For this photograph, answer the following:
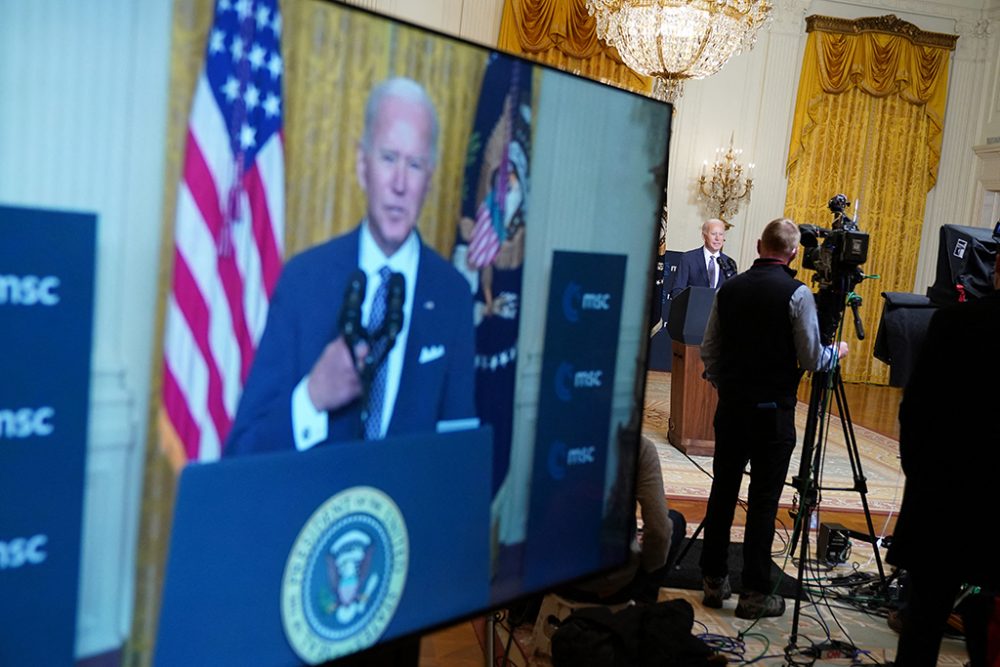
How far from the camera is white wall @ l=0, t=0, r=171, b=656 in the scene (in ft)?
3.21

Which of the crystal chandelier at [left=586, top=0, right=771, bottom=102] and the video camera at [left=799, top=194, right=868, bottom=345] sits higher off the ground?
the crystal chandelier at [left=586, top=0, right=771, bottom=102]

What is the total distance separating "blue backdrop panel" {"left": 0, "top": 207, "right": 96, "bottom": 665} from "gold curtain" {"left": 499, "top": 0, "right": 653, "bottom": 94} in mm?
11003

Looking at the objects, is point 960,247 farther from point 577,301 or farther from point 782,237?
point 577,301

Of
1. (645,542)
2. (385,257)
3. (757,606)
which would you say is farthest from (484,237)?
(757,606)

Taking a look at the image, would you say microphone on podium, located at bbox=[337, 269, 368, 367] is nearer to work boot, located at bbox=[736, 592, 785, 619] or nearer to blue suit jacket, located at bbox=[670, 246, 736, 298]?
work boot, located at bbox=[736, 592, 785, 619]

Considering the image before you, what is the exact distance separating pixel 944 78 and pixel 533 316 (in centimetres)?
1351

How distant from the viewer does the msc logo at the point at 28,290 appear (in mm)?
998

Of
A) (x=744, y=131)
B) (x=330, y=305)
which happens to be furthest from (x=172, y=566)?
(x=744, y=131)

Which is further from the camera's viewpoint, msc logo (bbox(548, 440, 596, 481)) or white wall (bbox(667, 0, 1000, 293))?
white wall (bbox(667, 0, 1000, 293))

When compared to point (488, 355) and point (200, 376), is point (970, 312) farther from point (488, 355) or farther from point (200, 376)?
point (200, 376)

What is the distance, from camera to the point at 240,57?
1.14 m

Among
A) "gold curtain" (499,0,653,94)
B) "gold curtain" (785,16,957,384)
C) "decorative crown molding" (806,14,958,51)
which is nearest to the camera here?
"gold curtain" (499,0,653,94)

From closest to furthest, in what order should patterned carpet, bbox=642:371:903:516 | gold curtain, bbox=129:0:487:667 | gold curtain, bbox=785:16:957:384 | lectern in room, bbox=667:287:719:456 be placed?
gold curtain, bbox=129:0:487:667, patterned carpet, bbox=642:371:903:516, lectern in room, bbox=667:287:719:456, gold curtain, bbox=785:16:957:384

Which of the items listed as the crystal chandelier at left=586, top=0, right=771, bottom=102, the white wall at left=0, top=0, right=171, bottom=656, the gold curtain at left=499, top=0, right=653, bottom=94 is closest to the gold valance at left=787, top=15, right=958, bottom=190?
the gold curtain at left=499, top=0, right=653, bottom=94
